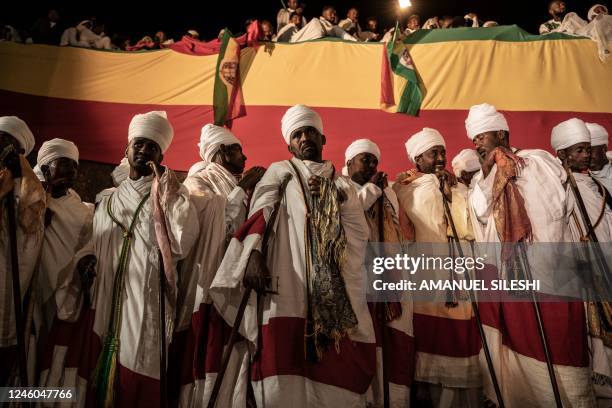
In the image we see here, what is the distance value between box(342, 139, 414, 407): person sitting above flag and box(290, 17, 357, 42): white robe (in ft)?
14.7

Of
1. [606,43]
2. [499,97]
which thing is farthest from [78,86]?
[606,43]

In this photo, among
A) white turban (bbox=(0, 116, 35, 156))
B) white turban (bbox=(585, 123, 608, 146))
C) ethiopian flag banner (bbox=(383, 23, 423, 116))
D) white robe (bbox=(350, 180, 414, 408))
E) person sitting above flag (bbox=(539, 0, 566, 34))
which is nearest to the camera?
white robe (bbox=(350, 180, 414, 408))

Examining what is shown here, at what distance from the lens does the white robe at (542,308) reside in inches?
105

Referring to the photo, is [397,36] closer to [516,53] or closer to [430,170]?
[516,53]

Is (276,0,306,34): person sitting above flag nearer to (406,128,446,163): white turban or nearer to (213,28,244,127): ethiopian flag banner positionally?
(213,28,244,127): ethiopian flag banner

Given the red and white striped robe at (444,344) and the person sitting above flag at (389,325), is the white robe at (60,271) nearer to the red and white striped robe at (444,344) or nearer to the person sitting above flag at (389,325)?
the person sitting above flag at (389,325)

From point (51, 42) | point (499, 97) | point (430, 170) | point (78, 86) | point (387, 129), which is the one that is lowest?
point (430, 170)

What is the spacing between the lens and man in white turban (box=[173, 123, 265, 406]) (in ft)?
8.04

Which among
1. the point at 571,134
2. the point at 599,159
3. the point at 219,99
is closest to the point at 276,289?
the point at 571,134

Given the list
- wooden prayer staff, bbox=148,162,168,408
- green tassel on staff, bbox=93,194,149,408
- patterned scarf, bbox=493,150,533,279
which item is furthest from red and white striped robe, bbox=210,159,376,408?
patterned scarf, bbox=493,150,533,279

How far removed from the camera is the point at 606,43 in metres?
5.81

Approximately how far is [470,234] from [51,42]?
6864 millimetres

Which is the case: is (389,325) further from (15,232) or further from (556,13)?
(556,13)

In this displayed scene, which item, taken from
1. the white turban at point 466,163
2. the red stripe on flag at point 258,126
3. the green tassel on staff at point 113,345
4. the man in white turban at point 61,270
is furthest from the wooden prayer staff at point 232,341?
the red stripe on flag at point 258,126
